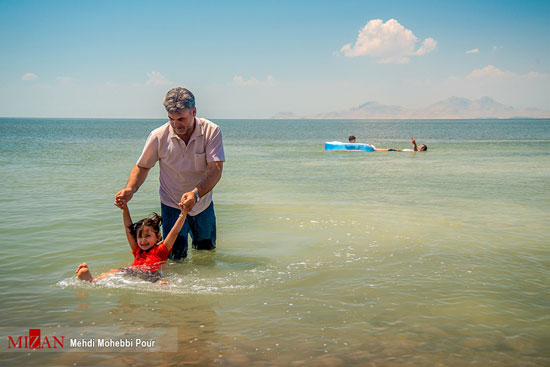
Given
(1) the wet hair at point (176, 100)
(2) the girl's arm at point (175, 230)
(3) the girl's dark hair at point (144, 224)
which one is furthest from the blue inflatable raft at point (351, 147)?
(1) the wet hair at point (176, 100)

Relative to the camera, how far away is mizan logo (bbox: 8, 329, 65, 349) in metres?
3.89

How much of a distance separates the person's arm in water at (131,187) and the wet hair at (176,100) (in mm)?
719

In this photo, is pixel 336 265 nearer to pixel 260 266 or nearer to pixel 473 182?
pixel 260 266

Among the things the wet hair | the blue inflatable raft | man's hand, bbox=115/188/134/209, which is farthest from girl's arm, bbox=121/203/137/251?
the blue inflatable raft

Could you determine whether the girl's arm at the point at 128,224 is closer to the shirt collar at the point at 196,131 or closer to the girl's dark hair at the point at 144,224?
the girl's dark hair at the point at 144,224

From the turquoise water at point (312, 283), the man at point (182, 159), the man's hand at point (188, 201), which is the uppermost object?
the man at point (182, 159)

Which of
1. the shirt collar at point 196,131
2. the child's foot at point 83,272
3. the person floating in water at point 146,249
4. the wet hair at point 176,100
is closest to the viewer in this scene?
the wet hair at point 176,100

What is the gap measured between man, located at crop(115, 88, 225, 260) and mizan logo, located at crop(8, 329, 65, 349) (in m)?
1.42

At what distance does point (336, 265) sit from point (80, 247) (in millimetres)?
3866

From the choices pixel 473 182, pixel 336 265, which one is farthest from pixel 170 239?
pixel 473 182

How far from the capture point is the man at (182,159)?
15.9 ft

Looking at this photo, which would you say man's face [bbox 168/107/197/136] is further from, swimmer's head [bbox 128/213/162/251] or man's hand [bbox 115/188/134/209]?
swimmer's head [bbox 128/213/162/251]

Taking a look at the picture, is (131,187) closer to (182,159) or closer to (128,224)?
(128,224)

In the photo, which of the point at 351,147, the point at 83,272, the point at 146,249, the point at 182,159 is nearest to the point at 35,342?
the point at 83,272
